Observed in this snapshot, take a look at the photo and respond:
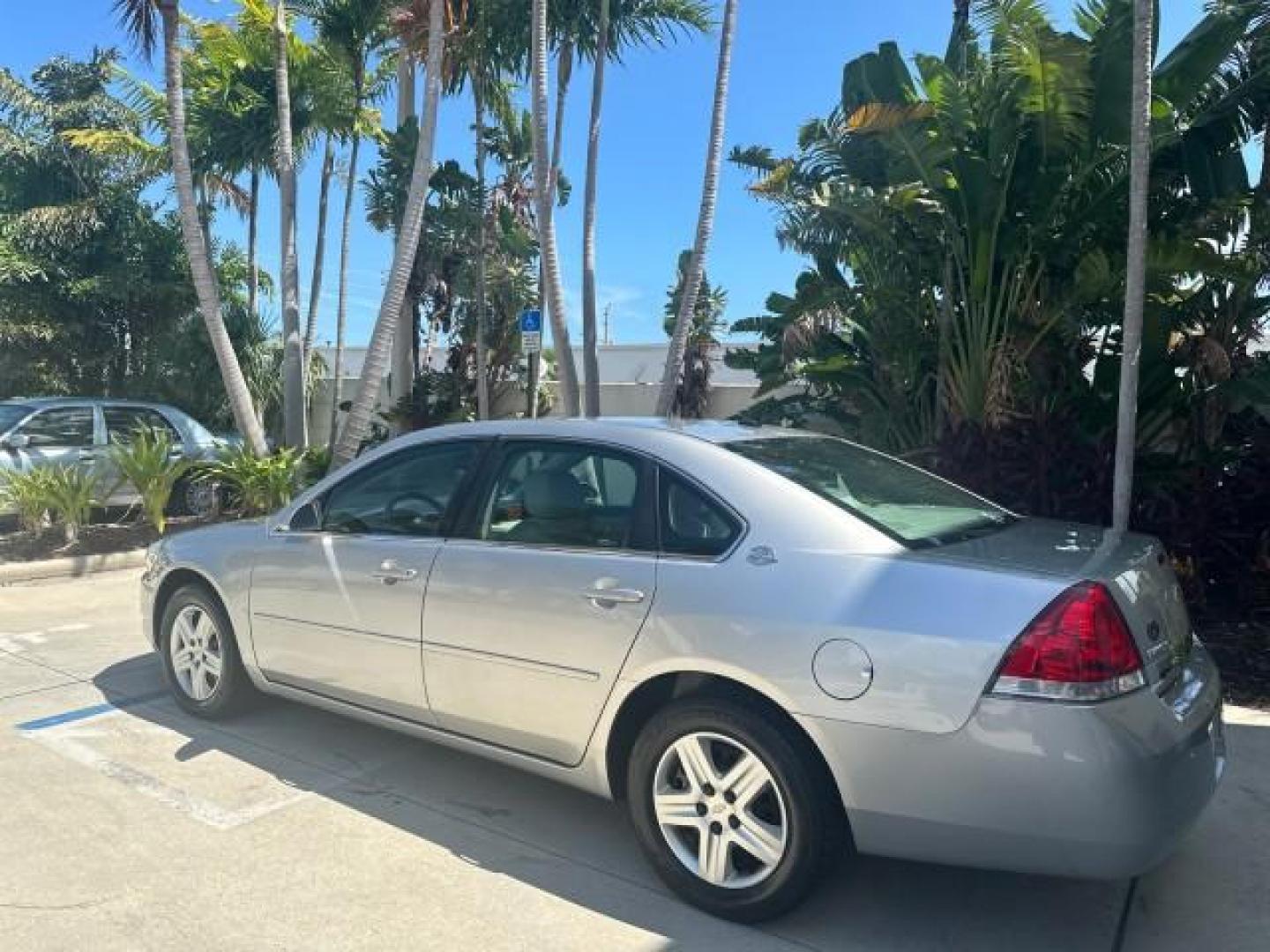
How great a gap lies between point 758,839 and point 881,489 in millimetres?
1327

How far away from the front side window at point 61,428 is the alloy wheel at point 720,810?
375 inches

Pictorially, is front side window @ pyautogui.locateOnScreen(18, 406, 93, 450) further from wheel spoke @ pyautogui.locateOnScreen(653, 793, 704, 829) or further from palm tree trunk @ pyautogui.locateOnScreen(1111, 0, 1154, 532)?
palm tree trunk @ pyautogui.locateOnScreen(1111, 0, 1154, 532)

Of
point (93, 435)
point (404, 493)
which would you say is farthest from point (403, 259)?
point (404, 493)

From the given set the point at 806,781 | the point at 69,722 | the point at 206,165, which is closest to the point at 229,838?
the point at 69,722

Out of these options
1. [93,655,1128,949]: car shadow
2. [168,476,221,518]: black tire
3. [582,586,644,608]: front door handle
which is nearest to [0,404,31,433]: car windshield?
[168,476,221,518]: black tire

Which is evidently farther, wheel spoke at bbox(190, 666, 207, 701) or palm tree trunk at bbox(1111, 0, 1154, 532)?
palm tree trunk at bbox(1111, 0, 1154, 532)

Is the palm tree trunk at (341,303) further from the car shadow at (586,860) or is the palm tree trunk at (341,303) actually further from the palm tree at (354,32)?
the car shadow at (586,860)

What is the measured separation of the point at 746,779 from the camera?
3.05 m

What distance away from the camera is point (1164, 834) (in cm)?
270

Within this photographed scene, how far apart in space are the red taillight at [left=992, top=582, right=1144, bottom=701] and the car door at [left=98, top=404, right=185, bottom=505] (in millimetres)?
9728

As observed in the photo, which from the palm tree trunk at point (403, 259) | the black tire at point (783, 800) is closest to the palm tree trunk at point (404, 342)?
the palm tree trunk at point (403, 259)

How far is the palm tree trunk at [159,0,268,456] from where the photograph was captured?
10.3 meters

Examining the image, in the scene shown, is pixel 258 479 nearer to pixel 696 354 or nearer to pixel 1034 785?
pixel 696 354

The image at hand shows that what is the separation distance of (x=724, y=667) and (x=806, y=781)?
1.34ft
